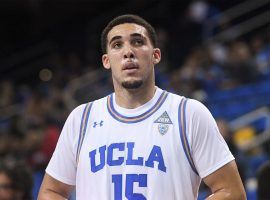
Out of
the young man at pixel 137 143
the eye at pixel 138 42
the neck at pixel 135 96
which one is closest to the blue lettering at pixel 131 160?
the young man at pixel 137 143

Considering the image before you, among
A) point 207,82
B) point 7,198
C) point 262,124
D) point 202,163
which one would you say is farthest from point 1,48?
point 202,163

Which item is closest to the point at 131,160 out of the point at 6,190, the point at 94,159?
the point at 94,159

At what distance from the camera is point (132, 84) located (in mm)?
3521

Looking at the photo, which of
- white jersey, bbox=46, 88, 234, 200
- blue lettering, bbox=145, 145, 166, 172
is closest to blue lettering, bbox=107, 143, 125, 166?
white jersey, bbox=46, 88, 234, 200

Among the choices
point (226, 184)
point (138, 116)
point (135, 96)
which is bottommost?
point (226, 184)

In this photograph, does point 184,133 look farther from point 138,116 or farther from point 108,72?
point 108,72

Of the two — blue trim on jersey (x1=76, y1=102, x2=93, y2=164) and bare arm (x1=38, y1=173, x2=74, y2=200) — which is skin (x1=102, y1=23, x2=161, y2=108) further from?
bare arm (x1=38, y1=173, x2=74, y2=200)

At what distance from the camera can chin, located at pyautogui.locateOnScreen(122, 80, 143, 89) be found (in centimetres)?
352

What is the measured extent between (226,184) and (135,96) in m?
0.67

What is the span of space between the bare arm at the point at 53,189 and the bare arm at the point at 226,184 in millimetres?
751

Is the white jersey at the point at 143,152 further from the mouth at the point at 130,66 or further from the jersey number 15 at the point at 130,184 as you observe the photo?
the mouth at the point at 130,66

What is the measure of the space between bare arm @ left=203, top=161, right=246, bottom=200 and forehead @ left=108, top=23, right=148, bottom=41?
31.5 inches

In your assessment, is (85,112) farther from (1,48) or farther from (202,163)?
(1,48)

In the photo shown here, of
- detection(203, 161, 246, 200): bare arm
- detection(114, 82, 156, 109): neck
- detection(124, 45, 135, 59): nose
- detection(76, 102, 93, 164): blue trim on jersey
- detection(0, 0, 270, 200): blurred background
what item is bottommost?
detection(203, 161, 246, 200): bare arm
